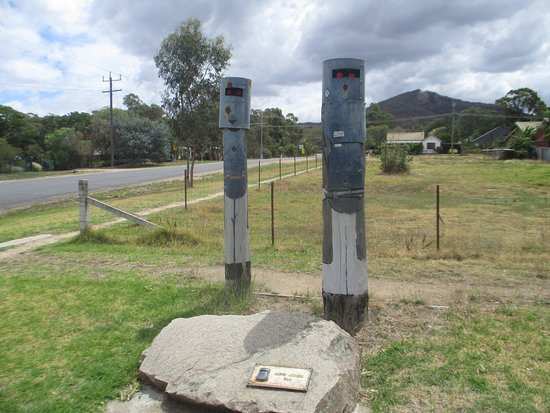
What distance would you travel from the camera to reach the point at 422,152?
304ft

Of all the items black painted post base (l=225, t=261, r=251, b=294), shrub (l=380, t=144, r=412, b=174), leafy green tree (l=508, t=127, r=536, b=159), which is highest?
leafy green tree (l=508, t=127, r=536, b=159)

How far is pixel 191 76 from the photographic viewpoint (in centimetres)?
2325

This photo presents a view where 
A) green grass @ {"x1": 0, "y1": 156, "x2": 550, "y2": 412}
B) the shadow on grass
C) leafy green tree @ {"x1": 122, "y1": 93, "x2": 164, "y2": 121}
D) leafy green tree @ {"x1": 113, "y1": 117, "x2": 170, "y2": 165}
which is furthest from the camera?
leafy green tree @ {"x1": 122, "y1": 93, "x2": 164, "y2": 121}

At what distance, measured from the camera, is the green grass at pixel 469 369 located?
3340mm

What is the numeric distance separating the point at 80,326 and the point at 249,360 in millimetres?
2020

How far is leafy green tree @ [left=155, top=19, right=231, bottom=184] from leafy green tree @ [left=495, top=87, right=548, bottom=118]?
92.3m

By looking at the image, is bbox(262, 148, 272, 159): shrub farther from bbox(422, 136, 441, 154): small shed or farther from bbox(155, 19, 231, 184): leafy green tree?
bbox(155, 19, 231, 184): leafy green tree

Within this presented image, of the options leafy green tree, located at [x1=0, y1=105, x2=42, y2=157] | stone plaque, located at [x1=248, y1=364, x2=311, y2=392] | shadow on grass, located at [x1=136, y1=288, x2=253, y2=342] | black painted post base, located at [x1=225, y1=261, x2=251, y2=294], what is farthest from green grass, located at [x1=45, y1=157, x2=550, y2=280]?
leafy green tree, located at [x1=0, y1=105, x2=42, y2=157]

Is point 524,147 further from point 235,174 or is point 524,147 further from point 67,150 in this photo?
point 235,174

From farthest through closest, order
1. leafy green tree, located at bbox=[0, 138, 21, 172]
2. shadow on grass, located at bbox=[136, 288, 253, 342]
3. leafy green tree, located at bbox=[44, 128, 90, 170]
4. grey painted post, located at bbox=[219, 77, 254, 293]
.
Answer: leafy green tree, located at bbox=[44, 128, 90, 170], leafy green tree, located at bbox=[0, 138, 21, 172], grey painted post, located at bbox=[219, 77, 254, 293], shadow on grass, located at bbox=[136, 288, 253, 342]

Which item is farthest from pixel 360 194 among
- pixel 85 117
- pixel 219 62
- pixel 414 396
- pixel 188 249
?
pixel 85 117

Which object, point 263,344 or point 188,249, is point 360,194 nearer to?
point 263,344

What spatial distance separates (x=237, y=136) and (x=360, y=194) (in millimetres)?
1754

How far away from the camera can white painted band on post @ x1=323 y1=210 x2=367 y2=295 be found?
447 cm
